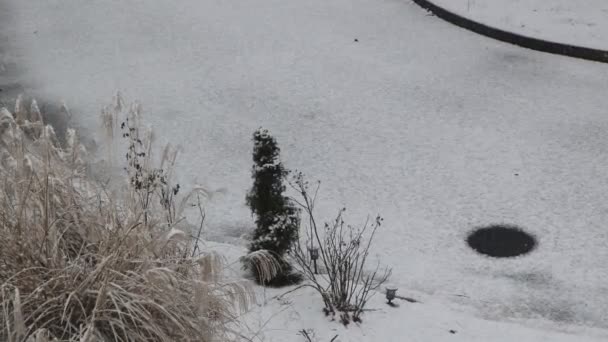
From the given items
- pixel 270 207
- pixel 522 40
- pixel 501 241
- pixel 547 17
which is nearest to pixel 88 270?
pixel 270 207

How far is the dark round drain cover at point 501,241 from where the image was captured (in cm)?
607

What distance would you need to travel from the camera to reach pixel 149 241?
156 inches

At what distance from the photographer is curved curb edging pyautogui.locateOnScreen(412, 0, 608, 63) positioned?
9.30 m

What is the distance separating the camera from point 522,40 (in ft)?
32.0

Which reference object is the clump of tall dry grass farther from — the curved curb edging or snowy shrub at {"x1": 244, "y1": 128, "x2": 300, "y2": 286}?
the curved curb edging

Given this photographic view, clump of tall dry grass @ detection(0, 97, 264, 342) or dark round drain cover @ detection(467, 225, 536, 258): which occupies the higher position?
clump of tall dry grass @ detection(0, 97, 264, 342)

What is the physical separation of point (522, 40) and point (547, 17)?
36.7 inches

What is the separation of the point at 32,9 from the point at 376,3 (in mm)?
5040

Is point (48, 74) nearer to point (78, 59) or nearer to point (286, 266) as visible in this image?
point (78, 59)

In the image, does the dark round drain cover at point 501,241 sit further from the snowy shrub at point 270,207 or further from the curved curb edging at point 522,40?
the curved curb edging at point 522,40

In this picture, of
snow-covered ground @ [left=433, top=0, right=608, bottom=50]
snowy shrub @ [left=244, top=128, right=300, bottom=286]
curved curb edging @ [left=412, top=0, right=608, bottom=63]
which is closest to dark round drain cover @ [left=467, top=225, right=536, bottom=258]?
snowy shrub @ [left=244, top=128, right=300, bottom=286]

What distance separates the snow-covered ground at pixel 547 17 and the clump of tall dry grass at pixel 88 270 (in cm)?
672

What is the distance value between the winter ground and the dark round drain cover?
99 millimetres

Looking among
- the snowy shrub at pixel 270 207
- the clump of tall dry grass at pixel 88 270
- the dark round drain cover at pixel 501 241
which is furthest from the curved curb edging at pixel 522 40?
the clump of tall dry grass at pixel 88 270
